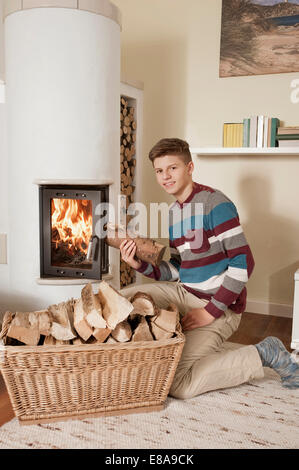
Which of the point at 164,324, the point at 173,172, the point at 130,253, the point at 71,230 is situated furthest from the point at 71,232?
the point at 164,324

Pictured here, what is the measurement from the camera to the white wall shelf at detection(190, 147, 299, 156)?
287 centimetres

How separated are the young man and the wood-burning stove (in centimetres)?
32

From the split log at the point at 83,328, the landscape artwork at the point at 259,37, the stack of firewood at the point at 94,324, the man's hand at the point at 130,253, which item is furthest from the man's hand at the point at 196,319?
the landscape artwork at the point at 259,37

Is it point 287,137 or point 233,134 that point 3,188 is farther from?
point 287,137

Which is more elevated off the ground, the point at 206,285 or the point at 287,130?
the point at 287,130

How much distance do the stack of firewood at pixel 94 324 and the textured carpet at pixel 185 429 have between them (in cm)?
29

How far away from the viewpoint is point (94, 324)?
162 centimetres

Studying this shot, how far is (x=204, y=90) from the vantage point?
327 cm

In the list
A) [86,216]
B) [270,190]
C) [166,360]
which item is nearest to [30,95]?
[86,216]

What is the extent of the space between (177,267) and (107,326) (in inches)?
25.7

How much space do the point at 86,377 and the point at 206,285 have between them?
0.66 m

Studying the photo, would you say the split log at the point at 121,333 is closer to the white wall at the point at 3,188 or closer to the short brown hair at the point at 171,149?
the short brown hair at the point at 171,149

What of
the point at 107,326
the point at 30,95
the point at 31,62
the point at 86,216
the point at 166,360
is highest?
the point at 31,62

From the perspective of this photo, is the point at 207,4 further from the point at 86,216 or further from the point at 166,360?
the point at 166,360
